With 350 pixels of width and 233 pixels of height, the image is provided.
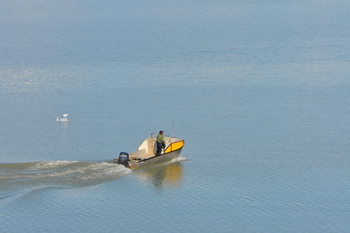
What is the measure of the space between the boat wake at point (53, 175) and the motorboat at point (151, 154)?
570 millimetres

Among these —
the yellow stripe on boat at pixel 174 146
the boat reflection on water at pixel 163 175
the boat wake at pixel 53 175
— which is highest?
the yellow stripe on boat at pixel 174 146

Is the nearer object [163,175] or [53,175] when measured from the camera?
[53,175]

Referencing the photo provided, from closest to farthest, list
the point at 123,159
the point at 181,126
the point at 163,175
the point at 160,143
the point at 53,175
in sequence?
the point at 53,175 < the point at 123,159 < the point at 163,175 < the point at 160,143 < the point at 181,126


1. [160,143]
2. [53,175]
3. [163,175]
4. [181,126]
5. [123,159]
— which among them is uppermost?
[181,126]

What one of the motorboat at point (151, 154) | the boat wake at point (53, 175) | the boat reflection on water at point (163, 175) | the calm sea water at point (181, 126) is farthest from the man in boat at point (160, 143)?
the boat wake at point (53, 175)

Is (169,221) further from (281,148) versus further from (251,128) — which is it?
(251,128)

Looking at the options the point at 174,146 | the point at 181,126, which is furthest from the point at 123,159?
the point at 181,126

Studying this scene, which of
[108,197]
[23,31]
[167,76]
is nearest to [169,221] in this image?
[108,197]

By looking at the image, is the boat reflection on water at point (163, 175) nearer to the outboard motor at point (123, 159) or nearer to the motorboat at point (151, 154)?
the motorboat at point (151, 154)

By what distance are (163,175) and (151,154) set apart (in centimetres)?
164

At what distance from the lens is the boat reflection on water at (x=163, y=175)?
26.3m

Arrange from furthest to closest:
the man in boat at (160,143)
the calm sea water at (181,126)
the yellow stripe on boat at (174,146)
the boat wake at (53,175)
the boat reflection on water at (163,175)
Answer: the yellow stripe on boat at (174,146), the man in boat at (160,143), the boat reflection on water at (163,175), the boat wake at (53,175), the calm sea water at (181,126)

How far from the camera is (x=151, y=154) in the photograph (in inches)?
1137

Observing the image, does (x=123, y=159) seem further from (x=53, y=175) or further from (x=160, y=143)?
(x=53, y=175)
